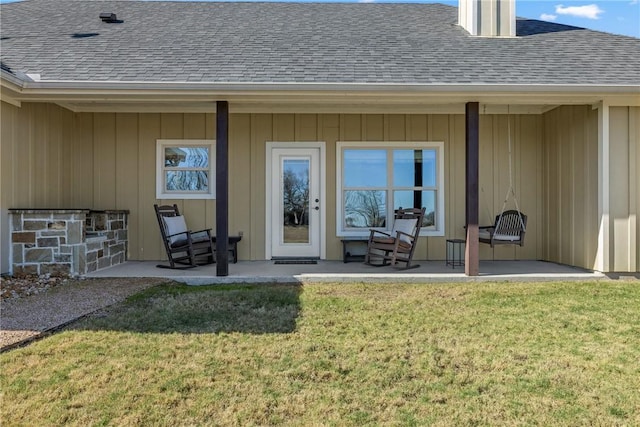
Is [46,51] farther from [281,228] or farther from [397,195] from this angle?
[397,195]

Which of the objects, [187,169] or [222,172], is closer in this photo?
[222,172]

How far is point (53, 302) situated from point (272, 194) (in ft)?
12.0

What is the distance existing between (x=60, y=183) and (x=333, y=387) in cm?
607

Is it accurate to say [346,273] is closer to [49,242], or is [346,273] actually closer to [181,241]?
[181,241]

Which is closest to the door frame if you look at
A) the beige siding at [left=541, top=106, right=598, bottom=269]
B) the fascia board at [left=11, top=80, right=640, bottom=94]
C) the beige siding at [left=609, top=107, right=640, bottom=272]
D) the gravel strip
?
the fascia board at [left=11, top=80, right=640, bottom=94]

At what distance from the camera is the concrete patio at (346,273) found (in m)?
5.40

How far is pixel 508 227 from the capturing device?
683cm

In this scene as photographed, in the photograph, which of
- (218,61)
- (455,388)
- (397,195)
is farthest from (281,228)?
(455,388)

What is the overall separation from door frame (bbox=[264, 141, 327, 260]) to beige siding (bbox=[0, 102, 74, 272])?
3.23m

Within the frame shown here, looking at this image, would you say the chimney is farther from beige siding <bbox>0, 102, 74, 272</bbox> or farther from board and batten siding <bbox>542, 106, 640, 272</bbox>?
beige siding <bbox>0, 102, 74, 272</bbox>

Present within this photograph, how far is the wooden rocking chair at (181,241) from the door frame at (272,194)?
3.34 ft

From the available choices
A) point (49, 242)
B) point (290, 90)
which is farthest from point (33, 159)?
point (290, 90)

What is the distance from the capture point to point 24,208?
18.5 ft

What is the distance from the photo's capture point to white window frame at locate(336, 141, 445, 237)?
7129mm
